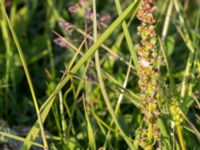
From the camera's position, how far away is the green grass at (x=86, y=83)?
142 cm

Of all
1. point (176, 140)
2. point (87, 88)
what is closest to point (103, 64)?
point (87, 88)

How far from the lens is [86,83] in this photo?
197 centimetres

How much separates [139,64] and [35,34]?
1.39 metres

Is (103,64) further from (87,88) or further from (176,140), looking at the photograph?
(176,140)

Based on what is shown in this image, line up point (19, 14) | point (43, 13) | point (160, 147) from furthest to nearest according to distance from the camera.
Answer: point (43, 13) < point (19, 14) < point (160, 147)

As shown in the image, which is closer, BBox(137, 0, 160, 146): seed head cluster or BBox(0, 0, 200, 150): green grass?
BBox(137, 0, 160, 146): seed head cluster

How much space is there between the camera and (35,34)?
8.52ft

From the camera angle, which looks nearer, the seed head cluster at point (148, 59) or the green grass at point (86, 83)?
the seed head cluster at point (148, 59)

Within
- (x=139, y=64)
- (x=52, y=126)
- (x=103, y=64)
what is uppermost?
(x=139, y=64)

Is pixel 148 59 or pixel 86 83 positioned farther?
pixel 86 83

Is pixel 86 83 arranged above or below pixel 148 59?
below

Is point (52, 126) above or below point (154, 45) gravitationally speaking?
below

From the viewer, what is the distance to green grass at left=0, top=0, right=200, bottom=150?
1.42m

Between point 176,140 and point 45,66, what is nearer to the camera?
point 176,140
